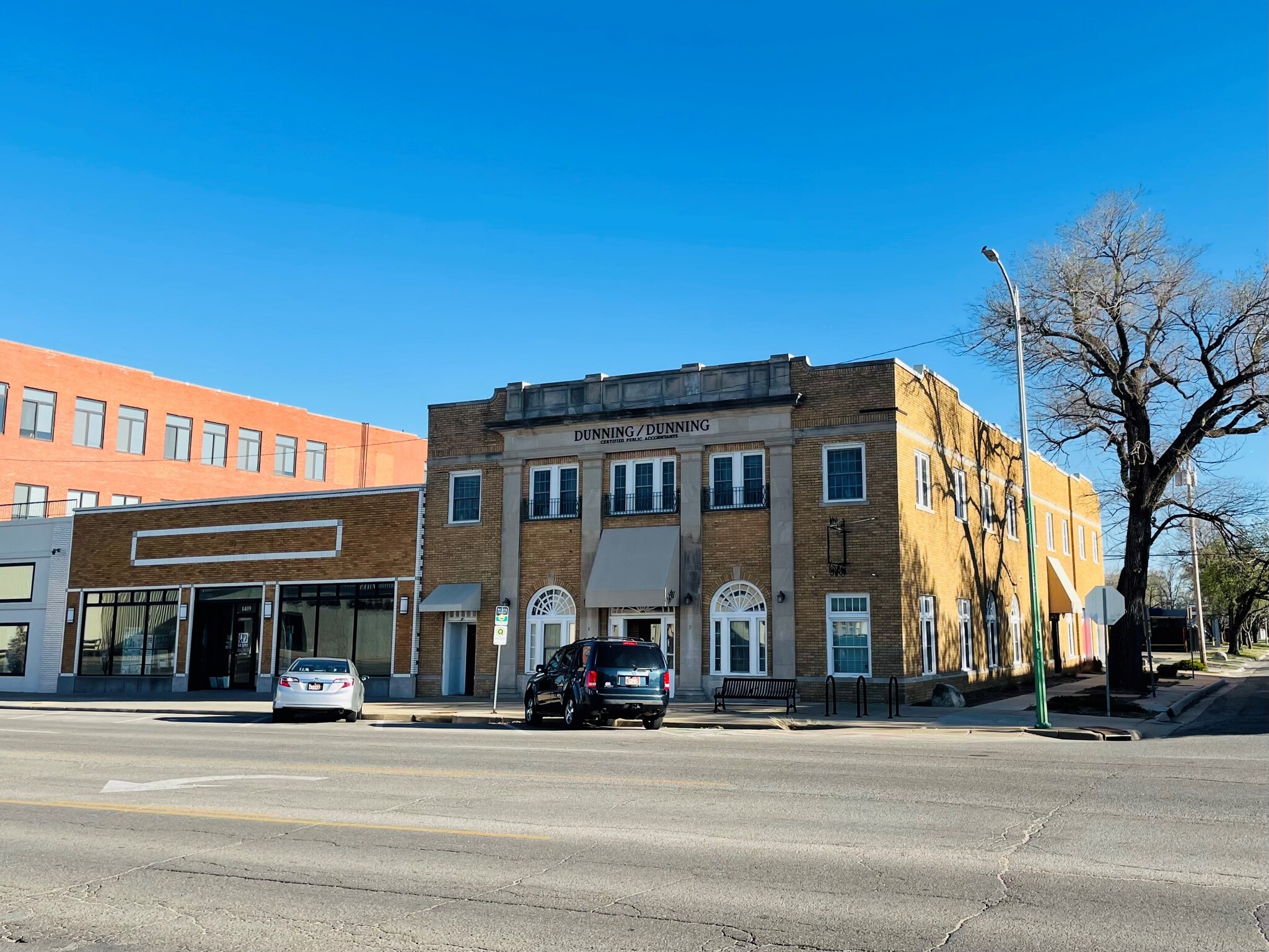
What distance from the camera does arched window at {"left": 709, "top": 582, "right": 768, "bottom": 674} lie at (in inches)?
1136

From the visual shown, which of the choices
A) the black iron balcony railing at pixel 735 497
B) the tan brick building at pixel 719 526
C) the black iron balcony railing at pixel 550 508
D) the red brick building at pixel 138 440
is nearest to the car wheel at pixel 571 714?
the tan brick building at pixel 719 526

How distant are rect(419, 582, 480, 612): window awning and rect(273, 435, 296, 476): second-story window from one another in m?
30.2

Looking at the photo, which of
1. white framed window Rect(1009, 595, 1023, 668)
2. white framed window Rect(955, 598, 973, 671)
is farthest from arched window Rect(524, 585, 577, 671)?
white framed window Rect(1009, 595, 1023, 668)

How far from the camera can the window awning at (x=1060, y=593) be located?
139 feet

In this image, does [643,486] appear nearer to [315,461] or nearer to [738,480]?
[738,480]

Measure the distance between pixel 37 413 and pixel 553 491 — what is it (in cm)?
3049

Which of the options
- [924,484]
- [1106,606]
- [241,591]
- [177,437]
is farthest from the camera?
[177,437]

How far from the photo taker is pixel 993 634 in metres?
36.1

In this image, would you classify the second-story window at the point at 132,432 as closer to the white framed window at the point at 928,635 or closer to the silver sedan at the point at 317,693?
the silver sedan at the point at 317,693

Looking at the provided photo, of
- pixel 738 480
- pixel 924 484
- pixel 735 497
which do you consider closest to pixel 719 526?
pixel 735 497

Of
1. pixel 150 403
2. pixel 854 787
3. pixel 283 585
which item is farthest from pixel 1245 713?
pixel 150 403

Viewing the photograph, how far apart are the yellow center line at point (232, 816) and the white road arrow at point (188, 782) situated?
915mm

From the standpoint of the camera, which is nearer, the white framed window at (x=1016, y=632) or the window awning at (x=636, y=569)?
the window awning at (x=636, y=569)

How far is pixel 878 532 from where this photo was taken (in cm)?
2791
